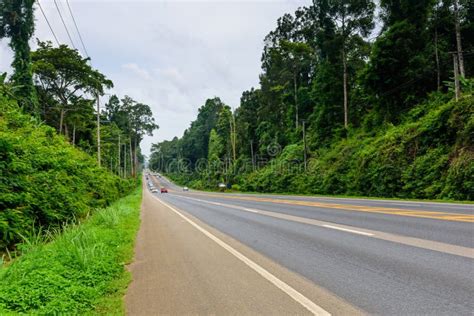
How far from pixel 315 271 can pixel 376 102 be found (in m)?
33.2

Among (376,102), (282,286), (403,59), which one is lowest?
(282,286)

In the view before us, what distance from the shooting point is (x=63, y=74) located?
34.5 metres

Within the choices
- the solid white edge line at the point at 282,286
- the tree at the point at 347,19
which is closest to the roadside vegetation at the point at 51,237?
the solid white edge line at the point at 282,286

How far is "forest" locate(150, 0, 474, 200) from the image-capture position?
72.8 feet

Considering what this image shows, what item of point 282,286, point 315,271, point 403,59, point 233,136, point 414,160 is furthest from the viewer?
point 233,136

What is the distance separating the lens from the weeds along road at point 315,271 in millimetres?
4203

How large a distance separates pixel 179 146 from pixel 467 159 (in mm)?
129026

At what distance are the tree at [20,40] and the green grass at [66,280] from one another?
2604 cm

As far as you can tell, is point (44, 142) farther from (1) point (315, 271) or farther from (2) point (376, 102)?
(2) point (376, 102)

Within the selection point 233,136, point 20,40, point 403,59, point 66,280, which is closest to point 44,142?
point 66,280

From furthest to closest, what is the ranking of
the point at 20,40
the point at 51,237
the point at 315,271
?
1. the point at 20,40
2. the point at 51,237
3. the point at 315,271

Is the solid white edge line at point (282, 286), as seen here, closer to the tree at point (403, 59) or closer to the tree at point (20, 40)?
the tree at point (20, 40)

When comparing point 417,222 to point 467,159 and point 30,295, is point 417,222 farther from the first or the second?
point 467,159

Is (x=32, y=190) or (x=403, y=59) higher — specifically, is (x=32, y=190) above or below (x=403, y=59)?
below
